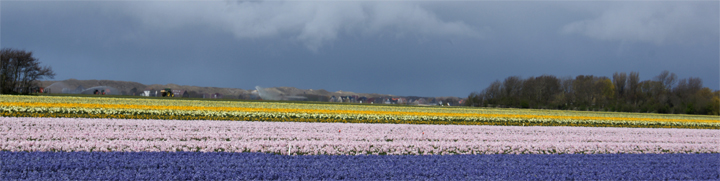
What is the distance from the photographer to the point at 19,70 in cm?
5328

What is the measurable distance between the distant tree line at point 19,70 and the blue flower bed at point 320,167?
54.8 meters

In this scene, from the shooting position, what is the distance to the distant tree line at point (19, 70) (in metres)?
50.8

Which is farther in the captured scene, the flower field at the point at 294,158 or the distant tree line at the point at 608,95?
the distant tree line at the point at 608,95

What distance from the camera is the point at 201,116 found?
19250mm

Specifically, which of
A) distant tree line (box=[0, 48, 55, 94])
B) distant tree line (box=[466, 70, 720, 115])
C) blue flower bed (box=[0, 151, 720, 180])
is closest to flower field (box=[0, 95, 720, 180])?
blue flower bed (box=[0, 151, 720, 180])

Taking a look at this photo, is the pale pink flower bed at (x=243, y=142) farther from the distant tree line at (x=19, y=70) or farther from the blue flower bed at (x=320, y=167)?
the distant tree line at (x=19, y=70)

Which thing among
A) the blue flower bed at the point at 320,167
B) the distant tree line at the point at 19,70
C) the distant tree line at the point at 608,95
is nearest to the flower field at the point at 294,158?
the blue flower bed at the point at 320,167

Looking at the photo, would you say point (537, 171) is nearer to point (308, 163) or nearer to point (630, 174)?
point (630, 174)

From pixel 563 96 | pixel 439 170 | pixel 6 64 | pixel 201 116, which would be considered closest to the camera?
pixel 439 170

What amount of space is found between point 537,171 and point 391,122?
43.4 feet

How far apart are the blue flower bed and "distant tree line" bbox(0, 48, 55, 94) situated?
54.8 m

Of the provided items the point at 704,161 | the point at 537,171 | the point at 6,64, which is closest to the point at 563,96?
the point at 704,161

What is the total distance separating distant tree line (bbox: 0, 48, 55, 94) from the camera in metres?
50.8

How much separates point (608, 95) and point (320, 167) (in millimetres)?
91238
